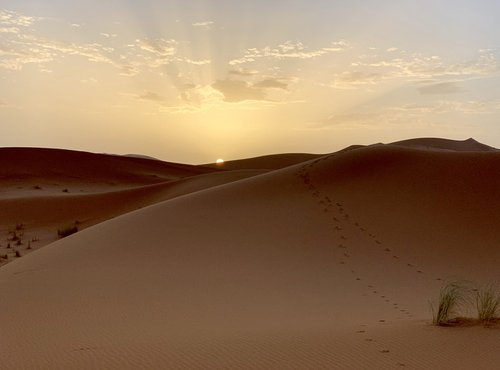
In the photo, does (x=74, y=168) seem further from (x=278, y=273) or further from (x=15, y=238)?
(x=278, y=273)

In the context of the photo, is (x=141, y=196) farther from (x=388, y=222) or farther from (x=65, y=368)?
(x=65, y=368)

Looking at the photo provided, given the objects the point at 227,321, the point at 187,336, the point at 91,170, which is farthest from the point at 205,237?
the point at 91,170

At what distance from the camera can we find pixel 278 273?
34.3 ft

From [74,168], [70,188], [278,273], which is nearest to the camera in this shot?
[278,273]

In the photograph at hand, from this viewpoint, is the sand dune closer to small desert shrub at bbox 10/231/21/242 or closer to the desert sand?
small desert shrub at bbox 10/231/21/242

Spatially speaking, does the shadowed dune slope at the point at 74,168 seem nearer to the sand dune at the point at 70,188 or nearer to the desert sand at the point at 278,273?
the sand dune at the point at 70,188

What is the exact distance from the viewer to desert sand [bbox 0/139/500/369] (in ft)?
17.6

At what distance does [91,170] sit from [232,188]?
121 feet

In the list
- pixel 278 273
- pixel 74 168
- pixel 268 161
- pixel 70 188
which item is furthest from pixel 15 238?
pixel 268 161

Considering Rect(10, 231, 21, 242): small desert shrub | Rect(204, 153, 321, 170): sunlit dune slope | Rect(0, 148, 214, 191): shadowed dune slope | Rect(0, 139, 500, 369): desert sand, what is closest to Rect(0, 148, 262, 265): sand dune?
Rect(0, 148, 214, 191): shadowed dune slope

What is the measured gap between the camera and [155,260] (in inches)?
443

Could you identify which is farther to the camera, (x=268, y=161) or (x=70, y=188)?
(x=268, y=161)

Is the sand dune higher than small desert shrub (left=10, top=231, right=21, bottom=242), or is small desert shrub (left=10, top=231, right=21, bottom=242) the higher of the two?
the sand dune

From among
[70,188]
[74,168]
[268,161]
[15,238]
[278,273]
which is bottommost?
[278,273]
